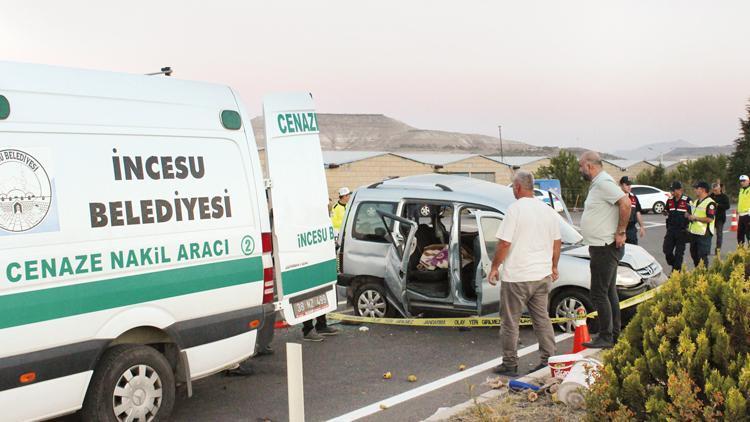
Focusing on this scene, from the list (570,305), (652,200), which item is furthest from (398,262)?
(652,200)

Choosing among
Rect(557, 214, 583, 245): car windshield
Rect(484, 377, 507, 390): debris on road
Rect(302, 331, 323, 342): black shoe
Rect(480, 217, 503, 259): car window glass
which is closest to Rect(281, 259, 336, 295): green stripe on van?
Rect(302, 331, 323, 342): black shoe

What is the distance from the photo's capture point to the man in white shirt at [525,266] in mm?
6113

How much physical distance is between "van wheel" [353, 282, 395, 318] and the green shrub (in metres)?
5.25

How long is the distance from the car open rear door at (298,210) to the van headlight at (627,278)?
3.30 metres

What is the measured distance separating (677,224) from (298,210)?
781 cm

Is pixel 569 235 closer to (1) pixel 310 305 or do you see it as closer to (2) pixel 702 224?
(1) pixel 310 305

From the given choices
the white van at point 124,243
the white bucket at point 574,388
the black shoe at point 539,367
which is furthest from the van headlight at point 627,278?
the white van at point 124,243

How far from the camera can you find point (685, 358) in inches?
124

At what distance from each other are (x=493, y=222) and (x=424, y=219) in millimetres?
1430

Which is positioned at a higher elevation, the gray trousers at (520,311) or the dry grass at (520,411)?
the gray trousers at (520,311)

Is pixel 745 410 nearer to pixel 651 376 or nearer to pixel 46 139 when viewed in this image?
pixel 651 376

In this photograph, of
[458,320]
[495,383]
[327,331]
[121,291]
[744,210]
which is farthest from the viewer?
[744,210]

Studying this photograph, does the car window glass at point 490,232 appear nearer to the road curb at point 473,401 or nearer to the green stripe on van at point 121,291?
the road curb at point 473,401

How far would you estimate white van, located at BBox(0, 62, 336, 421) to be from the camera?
4.21m
